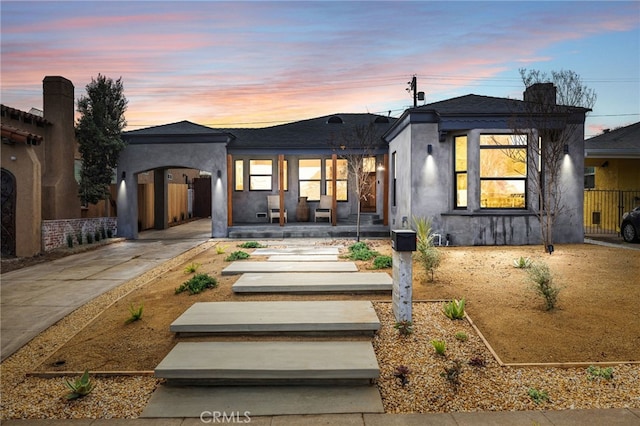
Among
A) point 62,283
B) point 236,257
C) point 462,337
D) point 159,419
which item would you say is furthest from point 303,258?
point 159,419

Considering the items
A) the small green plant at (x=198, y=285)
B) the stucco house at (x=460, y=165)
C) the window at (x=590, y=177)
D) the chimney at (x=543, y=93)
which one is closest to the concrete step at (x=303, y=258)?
the small green plant at (x=198, y=285)

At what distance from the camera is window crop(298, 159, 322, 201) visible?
714 inches

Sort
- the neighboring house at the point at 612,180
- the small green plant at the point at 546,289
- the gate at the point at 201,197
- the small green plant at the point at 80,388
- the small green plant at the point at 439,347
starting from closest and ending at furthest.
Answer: the small green plant at the point at 80,388 → the small green plant at the point at 439,347 → the small green plant at the point at 546,289 → the neighboring house at the point at 612,180 → the gate at the point at 201,197

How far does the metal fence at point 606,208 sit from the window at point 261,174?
12841 mm

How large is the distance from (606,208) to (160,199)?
18964mm

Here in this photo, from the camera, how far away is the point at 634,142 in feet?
49.7

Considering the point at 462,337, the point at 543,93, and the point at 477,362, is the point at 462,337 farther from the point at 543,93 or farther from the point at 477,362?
the point at 543,93

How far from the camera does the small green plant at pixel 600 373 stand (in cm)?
370

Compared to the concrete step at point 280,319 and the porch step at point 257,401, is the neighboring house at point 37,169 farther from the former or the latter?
the porch step at point 257,401

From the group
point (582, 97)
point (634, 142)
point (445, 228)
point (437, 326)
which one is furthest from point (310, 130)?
point (437, 326)

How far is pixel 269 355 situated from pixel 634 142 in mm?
17058

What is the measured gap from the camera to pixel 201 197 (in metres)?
27.0

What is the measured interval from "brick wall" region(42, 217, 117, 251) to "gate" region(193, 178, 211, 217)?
11447 mm

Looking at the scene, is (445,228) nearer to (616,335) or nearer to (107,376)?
(616,335)
